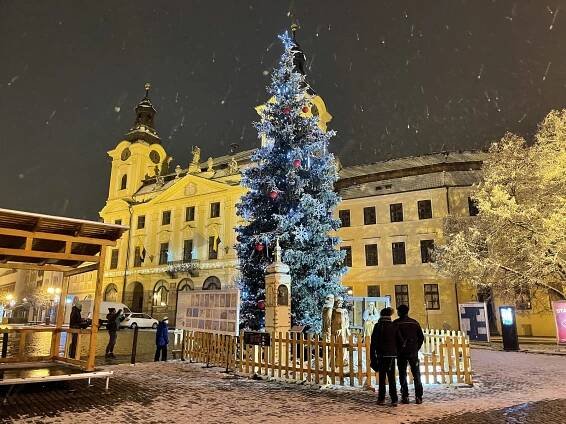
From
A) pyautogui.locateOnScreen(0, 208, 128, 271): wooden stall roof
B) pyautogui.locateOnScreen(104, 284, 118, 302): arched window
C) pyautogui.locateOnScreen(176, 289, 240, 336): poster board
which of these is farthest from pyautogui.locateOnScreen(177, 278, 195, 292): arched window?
pyautogui.locateOnScreen(0, 208, 128, 271): wooden stall roof

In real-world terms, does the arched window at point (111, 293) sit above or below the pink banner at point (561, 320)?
above

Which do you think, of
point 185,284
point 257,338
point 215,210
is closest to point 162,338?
point 257,338

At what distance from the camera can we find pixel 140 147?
5153cm

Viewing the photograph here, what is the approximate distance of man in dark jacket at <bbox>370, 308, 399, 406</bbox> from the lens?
8.09 m

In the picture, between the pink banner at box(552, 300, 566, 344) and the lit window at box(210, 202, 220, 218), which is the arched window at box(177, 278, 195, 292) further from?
the pink banner at box(552, 300, 566, 344)

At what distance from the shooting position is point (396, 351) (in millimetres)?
8141

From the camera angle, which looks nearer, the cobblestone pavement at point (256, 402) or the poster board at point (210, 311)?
the cobblestone pavement at point (256, 402)

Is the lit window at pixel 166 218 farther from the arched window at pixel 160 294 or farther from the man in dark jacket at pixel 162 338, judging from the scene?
the man in dark jacket at pixel 162 338

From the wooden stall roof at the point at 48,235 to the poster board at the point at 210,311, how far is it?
156 inches

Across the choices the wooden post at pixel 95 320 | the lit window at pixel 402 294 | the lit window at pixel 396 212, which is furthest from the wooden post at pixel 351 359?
the lit window at pixel 396 212

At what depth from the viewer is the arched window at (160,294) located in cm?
4309

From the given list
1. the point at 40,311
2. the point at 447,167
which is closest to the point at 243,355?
the point at 447,167

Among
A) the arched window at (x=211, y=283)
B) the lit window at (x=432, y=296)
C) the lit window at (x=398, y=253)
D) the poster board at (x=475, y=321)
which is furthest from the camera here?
the arched window at (x=211, y=283)

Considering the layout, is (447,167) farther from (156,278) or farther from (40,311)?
(40,311)
